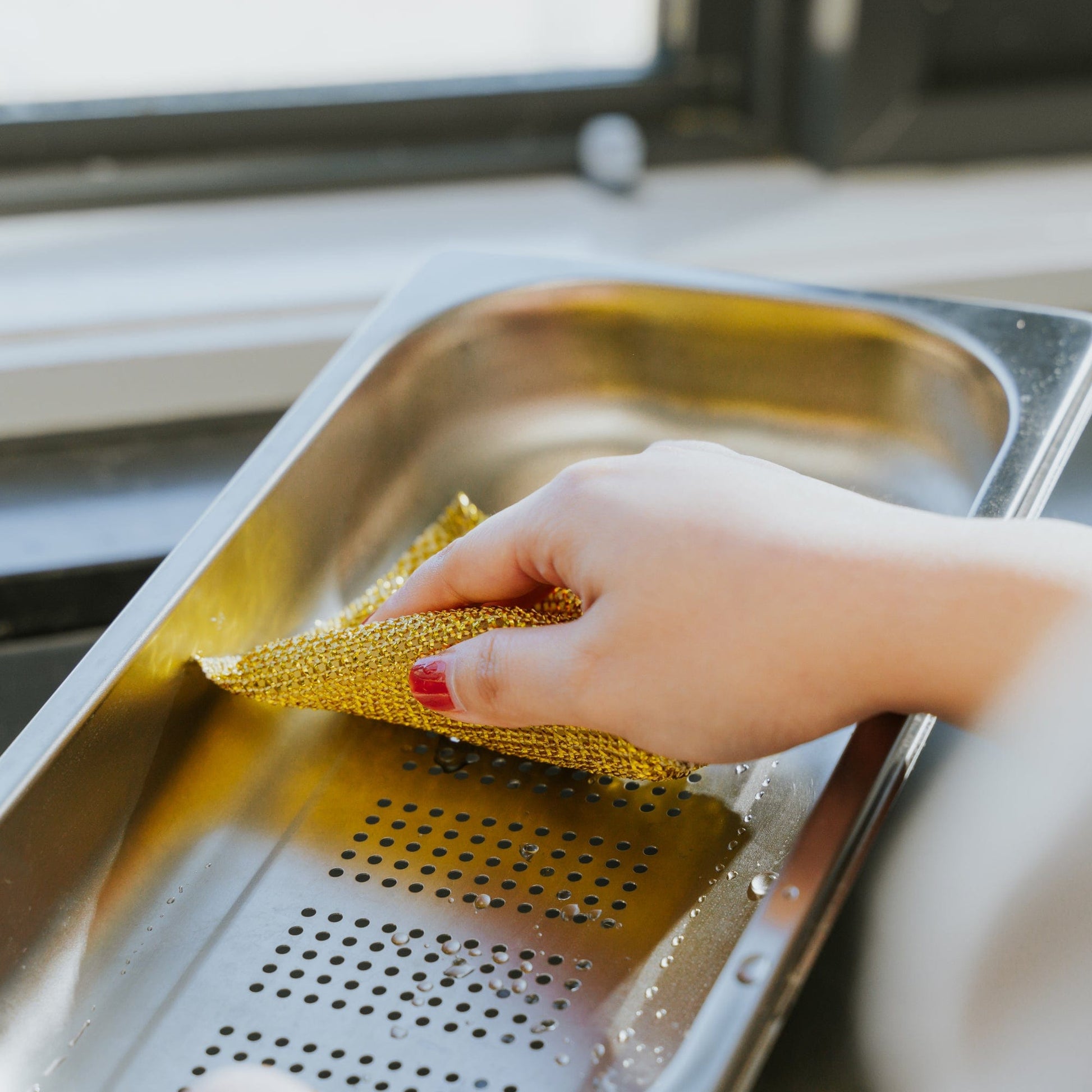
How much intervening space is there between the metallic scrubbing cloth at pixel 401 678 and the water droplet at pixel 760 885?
41 millimetres

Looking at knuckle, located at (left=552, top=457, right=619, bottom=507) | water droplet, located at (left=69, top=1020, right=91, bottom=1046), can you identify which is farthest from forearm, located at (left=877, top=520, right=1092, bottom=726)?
water droplet, located at (left=69, top=1020, right=91, bottom=1046)

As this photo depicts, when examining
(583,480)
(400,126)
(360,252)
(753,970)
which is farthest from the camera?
(400,126)

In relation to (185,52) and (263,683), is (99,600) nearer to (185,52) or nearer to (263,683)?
(263,683)

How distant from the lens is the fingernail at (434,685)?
426 millimetres

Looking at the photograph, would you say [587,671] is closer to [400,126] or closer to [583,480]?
[583,480]

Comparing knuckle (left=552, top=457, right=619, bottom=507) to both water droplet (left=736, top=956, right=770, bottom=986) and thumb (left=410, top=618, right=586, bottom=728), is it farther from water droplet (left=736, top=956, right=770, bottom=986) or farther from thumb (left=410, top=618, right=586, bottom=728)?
water droplet (left=736, top=956, right=770, bottom=986)

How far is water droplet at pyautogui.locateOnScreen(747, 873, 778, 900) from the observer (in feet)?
1.32

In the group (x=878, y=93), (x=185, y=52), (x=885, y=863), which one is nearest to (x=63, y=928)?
(x=885, y=863)

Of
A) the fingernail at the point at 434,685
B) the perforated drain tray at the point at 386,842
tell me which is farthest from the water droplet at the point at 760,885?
the fingernail at the point at 434,685

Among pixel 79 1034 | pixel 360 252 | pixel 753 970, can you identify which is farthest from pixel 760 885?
pixel 360 252

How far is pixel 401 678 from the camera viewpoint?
0.44 metres

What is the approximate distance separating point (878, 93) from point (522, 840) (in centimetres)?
89

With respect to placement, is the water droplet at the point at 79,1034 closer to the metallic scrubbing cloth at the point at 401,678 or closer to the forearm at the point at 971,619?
the metallic scrubbing cloth at the point at 401,678

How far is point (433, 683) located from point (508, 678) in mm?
31
